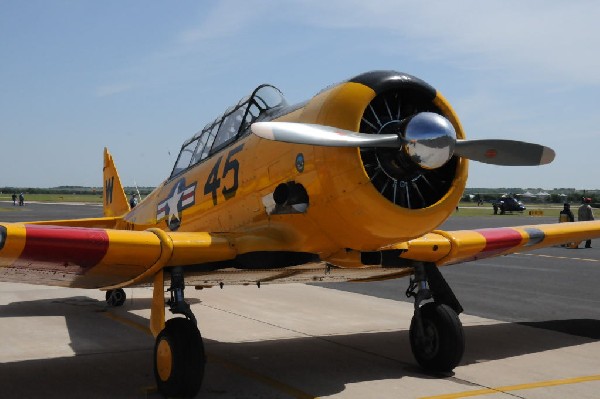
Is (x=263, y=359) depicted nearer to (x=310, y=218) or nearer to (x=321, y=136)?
(x=310, y=218)

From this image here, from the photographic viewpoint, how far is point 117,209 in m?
11.9

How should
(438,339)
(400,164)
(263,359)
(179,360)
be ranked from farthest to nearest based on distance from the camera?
(263,359), (438,339), (179,360), (400,164)

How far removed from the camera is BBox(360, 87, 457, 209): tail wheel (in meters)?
4.97

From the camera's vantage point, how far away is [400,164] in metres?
4.94

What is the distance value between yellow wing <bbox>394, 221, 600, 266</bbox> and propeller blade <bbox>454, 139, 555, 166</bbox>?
3.89ft

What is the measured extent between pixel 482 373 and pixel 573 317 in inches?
147

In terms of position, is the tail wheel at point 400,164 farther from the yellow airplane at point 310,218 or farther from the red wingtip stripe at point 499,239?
the red wingtip stripe at point 499,239

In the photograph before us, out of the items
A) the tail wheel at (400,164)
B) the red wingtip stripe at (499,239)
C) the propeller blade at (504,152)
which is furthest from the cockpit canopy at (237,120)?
the red wingtip stripe at (499,239)

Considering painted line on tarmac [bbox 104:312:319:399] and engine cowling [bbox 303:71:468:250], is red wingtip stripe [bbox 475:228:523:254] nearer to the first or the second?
engine cowling [bbox 303:71:468:250]

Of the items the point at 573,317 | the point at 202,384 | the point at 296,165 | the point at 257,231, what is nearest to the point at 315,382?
the point at 202,384

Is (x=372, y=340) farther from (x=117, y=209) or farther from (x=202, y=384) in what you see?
(x=117, y=209)

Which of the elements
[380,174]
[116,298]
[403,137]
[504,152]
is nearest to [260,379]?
[380,174]

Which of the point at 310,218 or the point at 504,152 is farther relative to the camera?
the point at 504,152

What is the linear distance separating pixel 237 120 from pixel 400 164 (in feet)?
7.79
